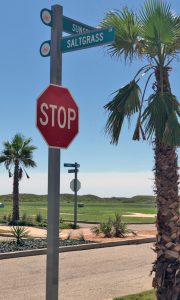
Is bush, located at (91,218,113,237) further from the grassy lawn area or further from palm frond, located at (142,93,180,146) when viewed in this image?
palm frond, located at (142,93,180,146)

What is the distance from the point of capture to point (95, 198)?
510 ft

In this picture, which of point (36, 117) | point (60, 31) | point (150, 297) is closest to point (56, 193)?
point (36, 117)

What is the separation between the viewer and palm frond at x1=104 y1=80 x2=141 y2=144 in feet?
26.6

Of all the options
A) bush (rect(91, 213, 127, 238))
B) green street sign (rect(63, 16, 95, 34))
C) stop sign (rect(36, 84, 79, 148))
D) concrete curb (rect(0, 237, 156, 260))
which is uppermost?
green street sign (rect(63, 16, 95, 34))

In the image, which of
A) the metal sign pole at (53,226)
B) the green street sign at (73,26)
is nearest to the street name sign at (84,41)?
the green street sign at (73,26)

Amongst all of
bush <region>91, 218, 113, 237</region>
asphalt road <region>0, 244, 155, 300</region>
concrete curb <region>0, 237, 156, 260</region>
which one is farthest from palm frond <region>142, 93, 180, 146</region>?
bush <region>91, 218, 113, 237</region>

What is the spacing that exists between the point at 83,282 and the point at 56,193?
21.2 ft

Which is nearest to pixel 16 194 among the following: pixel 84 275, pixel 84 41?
pixel 84 275

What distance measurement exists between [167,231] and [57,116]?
10.9 feet

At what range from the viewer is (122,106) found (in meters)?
8.14

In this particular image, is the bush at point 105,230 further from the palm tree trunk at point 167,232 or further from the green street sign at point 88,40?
the green street sign at point 88,40

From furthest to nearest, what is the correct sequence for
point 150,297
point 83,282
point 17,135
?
point 17,135
point 83,282
point 150,297

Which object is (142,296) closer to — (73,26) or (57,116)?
(57,116)

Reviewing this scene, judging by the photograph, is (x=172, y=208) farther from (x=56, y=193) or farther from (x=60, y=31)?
(x=60, y=31)
